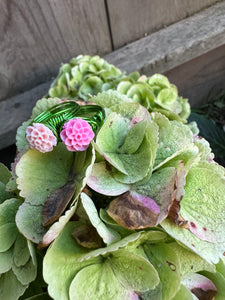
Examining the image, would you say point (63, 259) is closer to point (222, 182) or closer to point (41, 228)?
point (41, 228)

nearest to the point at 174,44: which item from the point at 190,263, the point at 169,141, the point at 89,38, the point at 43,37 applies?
the point at 89,38

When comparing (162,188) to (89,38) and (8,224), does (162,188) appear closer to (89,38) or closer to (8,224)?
(8,224)

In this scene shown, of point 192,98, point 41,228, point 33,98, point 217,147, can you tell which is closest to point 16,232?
point 41,228

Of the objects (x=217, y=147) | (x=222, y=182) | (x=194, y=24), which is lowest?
(x=217, y=147)

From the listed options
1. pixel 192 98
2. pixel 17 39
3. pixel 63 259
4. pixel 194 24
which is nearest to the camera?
pixel 63 259

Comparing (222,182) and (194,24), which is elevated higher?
(222,182)

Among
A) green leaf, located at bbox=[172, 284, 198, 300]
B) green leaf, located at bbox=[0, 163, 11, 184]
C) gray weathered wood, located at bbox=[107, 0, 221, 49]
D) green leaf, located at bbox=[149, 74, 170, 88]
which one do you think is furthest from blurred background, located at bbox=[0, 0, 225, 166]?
green leaf, located at bbox=[172, 284, 198, 300]

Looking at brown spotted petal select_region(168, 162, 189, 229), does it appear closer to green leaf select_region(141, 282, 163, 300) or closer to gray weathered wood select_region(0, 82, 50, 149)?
green leaf select_region(141, 282, 163, 300)
